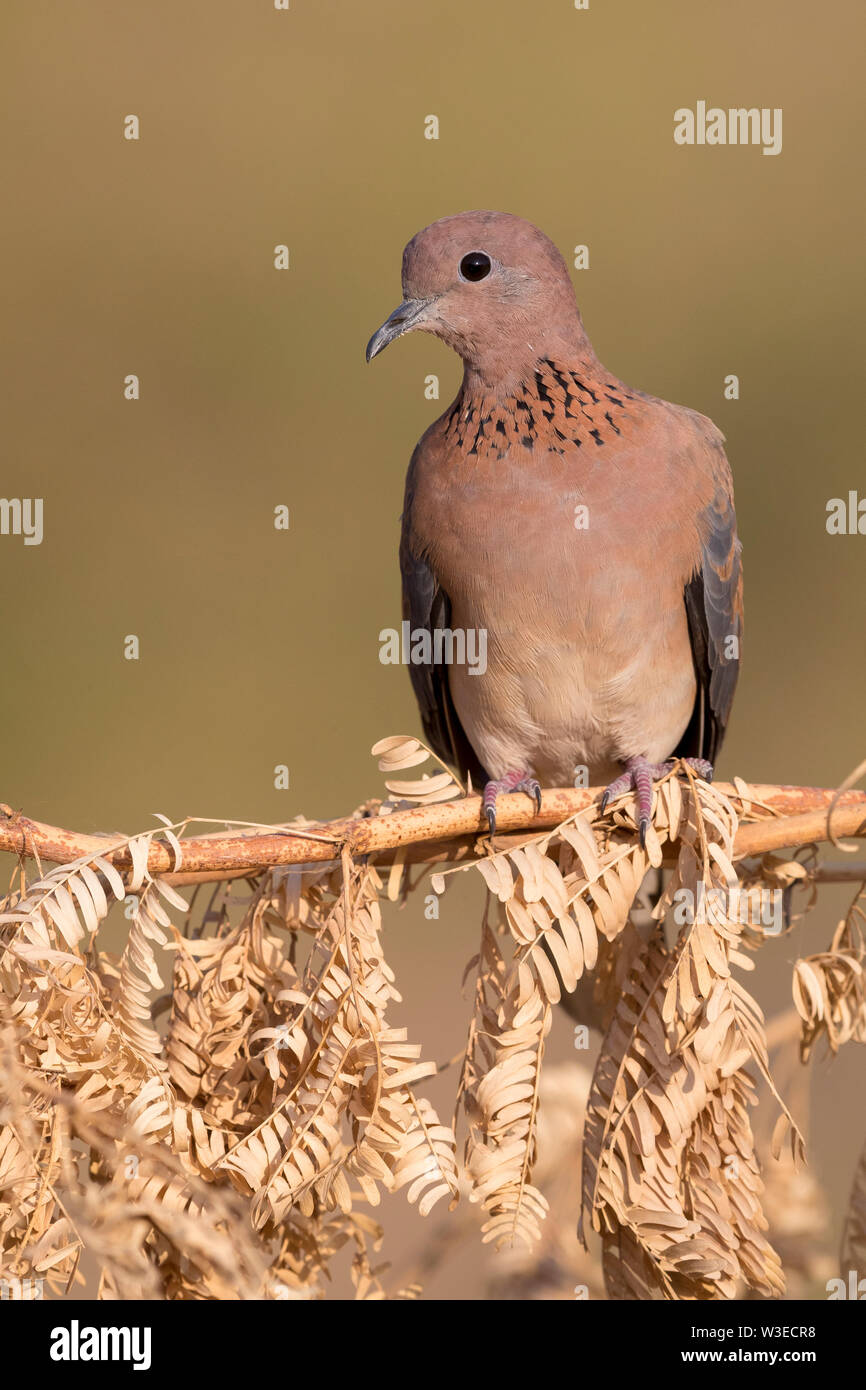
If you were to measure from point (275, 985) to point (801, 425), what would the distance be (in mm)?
5375

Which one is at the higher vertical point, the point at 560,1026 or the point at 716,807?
the point at 716,807

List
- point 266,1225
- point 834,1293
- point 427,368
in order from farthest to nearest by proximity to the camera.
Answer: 1. point 427,368
2. point 834,1293
3. point 266,1225

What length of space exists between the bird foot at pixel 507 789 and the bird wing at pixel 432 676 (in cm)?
30

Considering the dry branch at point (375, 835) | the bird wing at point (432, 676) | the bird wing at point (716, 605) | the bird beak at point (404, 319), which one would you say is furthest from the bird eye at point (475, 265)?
the dry branch at point (375, 835)

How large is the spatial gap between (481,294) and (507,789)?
1.20 metres

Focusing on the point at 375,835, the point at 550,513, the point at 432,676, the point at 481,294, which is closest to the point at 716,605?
the point at 550,513

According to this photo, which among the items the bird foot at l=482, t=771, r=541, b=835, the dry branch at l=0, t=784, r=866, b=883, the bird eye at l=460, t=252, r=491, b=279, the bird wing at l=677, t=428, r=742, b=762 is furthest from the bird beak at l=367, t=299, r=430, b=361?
the dry branch at l=0, t=784, r=866, b=883

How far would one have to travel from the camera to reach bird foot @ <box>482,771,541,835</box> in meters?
2.42

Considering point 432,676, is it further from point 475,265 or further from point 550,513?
point 475,265

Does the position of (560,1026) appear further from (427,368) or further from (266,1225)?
(427,368)

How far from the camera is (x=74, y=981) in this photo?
6.66 ft

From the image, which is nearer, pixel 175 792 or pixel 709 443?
pixel 709 443

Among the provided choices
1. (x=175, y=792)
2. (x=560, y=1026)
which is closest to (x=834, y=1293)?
(x=560, y=1026)

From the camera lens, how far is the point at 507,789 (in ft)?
11.3
